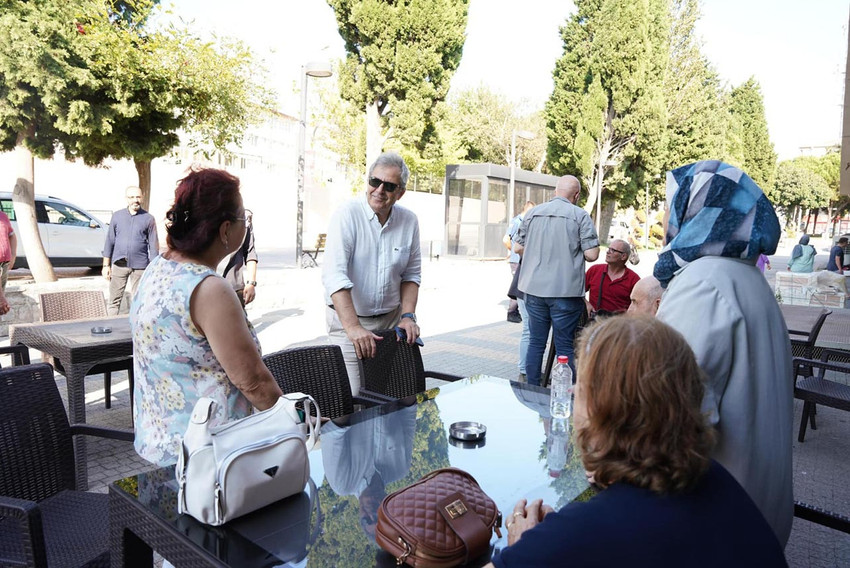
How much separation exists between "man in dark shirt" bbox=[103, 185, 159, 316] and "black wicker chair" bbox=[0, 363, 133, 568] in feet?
15.6

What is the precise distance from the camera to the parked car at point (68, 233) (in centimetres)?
1423


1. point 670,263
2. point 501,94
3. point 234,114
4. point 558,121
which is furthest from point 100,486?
point 501,94

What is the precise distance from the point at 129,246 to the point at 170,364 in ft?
18.2

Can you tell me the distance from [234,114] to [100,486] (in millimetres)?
8429

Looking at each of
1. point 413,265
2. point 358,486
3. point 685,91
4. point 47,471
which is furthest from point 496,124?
point 358,486

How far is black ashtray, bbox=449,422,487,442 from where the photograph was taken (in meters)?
2.38

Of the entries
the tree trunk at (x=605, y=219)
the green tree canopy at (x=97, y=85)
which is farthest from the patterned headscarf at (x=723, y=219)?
the tree trunk at (x=605, y=219)

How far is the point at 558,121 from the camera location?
27938 millimetres

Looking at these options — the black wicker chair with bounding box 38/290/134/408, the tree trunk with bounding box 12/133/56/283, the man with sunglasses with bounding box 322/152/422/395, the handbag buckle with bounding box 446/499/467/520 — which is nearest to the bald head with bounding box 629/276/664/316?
the man with sunglasses with bounding box 322/152/422/395

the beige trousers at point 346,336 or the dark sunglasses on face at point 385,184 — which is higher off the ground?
the dark sunglasses on face at point 385,184

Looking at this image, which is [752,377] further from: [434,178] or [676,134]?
[434,178]

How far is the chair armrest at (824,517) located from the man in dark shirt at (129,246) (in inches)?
259

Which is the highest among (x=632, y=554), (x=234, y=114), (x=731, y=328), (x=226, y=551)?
(x=234, y=114)

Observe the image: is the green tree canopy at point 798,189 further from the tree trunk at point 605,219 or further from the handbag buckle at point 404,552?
the handbag buckle at point 404,552
